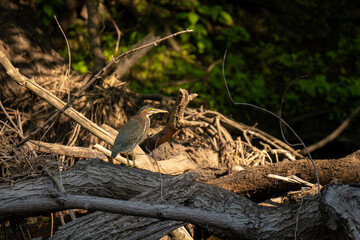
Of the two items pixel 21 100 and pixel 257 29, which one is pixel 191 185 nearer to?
pixel 21 100

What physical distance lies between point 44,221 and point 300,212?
2.85m

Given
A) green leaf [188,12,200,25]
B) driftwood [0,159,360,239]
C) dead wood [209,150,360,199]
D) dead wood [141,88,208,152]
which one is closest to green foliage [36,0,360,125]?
green leaf [188,12,200,25]

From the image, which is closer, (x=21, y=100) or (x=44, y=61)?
(x=21, y=100)

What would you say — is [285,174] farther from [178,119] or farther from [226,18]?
[226,18]

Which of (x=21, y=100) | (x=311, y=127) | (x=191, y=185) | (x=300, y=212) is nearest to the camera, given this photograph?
(x=300, y=212)

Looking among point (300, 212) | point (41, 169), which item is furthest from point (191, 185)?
point (41, 169)

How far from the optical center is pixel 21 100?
5387 millimetres

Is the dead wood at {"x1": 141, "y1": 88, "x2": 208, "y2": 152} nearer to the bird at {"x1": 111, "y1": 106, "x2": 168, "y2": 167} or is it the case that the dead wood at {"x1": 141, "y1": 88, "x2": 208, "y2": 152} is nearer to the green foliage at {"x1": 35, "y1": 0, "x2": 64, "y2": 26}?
the bird at {"x1": 111, "y1": 106, "x2": 168, "y2": 167}

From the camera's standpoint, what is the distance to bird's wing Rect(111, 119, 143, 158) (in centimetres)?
377

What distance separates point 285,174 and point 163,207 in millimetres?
1699

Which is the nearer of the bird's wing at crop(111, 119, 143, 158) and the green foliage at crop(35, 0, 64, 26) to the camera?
the bird's wing at crop(111, 119, 143, 158)

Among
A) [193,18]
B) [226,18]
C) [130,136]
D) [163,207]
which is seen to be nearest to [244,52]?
[226,18]

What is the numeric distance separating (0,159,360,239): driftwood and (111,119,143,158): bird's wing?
0.30m

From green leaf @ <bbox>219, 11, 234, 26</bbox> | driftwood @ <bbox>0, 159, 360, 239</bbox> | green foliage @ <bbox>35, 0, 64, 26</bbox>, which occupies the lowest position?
driftwood @ <bbox>0, 159, 360, 239</bbox>
